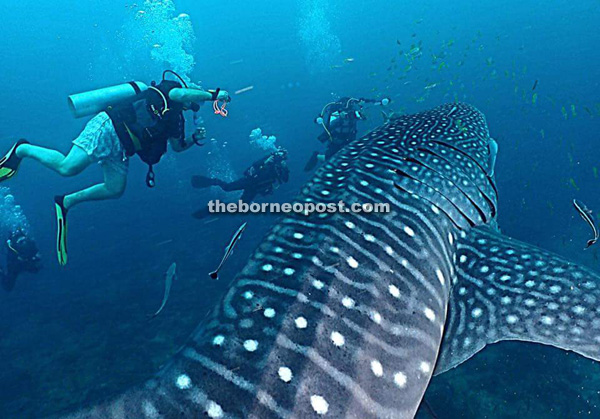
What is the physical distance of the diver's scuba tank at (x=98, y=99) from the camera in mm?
6391

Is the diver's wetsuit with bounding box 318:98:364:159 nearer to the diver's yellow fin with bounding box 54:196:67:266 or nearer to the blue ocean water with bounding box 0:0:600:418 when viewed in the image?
the blue ocean water with bounding box 0:0:600:418

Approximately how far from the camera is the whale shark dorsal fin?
283cm

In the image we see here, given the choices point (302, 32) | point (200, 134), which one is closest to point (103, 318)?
point (200, 134)

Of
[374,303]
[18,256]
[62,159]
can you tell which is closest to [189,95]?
[62,159]

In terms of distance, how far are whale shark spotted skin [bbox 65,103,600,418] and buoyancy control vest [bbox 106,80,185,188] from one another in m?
3.96

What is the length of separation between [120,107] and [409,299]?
20.3ft

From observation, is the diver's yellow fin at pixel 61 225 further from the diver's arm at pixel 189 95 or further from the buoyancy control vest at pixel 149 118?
the diver's arm at pixel 189 95

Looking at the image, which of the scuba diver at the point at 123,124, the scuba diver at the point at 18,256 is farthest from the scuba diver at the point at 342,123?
the scuba diver at the point at 18,256

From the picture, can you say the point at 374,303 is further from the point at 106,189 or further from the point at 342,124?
the point at 342,124

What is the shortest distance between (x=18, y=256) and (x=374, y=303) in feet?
47.1

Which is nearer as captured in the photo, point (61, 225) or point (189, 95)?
point (189, 95)

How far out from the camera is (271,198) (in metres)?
18.6

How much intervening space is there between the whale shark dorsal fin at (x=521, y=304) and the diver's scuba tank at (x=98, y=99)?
20.6ft

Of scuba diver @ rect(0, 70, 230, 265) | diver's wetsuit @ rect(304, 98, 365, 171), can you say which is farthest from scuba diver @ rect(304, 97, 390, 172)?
scuba diver @ rect(0, 70, 230, 265)
